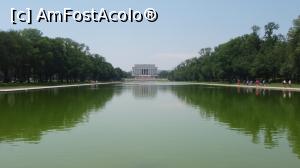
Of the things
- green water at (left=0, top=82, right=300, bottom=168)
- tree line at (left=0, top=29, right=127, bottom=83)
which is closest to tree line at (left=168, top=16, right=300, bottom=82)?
tree line at (left=0, top=29, right=127, bottom=83)

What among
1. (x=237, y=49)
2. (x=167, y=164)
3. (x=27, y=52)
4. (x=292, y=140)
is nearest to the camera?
(x=167, y=164)

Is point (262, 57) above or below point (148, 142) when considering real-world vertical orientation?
above

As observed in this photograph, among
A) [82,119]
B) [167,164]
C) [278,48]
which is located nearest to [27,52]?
[278,48]

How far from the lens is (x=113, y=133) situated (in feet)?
47.1

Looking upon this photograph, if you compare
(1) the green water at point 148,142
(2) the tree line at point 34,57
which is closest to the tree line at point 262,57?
(2) the tree line at point 34,57

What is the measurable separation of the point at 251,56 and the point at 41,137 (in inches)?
3309

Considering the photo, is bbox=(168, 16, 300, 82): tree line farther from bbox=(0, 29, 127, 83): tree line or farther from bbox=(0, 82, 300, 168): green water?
bbox=(0, 82, 300, 168): green water

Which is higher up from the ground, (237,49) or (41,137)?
(237,49)

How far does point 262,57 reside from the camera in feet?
278

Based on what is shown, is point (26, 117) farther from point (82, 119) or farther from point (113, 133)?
point (113, 133)

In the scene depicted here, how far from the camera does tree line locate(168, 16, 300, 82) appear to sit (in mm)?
65125

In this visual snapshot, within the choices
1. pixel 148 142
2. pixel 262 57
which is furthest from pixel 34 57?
pixel 148 142

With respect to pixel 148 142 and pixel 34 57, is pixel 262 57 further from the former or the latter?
pixel 148 142

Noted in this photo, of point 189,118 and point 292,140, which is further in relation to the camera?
point 189,118
